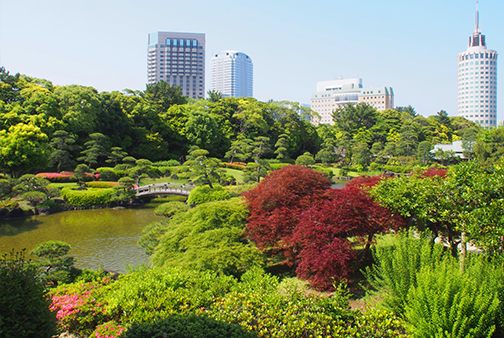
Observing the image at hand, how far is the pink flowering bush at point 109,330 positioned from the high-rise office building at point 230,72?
177 meters

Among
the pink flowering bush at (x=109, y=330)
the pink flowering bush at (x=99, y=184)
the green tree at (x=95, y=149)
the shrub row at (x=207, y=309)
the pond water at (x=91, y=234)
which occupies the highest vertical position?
the green tree at (x=95, y=149)

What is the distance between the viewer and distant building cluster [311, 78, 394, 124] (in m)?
104

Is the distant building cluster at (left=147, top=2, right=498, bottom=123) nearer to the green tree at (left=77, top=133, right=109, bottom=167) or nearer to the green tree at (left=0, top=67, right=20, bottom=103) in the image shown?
the green tree at (left=0, top=67, right=20, bottom=103)

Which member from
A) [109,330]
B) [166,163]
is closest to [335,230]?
[109,330]

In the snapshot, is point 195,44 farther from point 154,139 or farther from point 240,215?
point 240,215

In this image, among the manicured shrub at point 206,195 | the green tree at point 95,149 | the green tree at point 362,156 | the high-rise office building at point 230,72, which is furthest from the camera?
the high-rise office building at point 230,72

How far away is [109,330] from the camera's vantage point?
189 inches

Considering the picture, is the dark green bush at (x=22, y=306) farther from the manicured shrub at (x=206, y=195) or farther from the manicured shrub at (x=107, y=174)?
the manicured shrub at (x=107, y=174)

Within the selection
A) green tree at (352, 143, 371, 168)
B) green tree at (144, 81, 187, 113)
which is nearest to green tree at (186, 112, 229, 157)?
green tree at (144, 81, 187, 113)

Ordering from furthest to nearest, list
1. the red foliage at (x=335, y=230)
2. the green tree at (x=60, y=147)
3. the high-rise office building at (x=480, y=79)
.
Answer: the high-rise office building at (x=480, y=79)
the green tree at (x=60, y=147)
the red foliage at (x=335, y=230)

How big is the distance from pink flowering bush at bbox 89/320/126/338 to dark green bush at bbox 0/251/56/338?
1098mm

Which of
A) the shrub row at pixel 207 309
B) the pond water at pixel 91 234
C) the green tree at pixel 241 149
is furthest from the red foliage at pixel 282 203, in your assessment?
the green tree at pixel 241 149

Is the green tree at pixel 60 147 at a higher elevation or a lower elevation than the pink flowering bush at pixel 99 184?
higher

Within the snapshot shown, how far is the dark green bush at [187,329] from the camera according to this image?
4.09 meters
